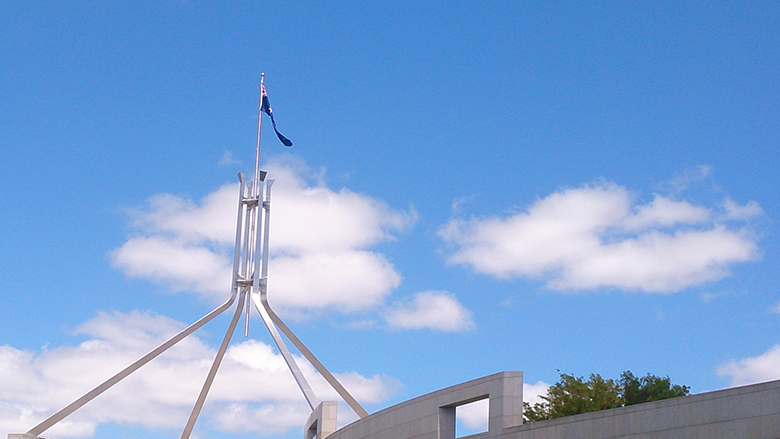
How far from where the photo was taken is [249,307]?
4247cm

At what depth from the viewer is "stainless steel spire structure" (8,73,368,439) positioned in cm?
3653

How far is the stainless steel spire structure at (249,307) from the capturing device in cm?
3653

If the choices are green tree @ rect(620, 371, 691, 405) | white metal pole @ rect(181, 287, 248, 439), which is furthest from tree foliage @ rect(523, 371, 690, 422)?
white metal pole @ rect(181, 287, 248, 439)

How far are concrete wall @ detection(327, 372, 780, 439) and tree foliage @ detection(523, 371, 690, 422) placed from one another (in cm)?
1947

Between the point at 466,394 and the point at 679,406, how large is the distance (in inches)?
229

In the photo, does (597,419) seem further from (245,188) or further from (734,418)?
(245,188)

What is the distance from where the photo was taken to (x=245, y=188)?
146 feet

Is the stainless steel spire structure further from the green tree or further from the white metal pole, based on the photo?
the green tree

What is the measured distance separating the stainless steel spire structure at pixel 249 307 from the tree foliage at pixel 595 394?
10987mm

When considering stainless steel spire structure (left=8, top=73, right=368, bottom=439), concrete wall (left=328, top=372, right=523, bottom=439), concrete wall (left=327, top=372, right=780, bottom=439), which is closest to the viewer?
concrete wall (left=327, top=372, right=780, bottom=439)

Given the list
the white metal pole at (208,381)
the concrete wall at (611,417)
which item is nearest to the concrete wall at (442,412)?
the concrete wall at (611,417)

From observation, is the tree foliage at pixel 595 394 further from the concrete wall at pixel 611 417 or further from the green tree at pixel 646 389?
the concrete wall at pixel 611 417

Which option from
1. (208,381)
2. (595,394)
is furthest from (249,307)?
(595,394)

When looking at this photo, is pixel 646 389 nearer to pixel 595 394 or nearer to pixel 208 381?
pixel 595 394
